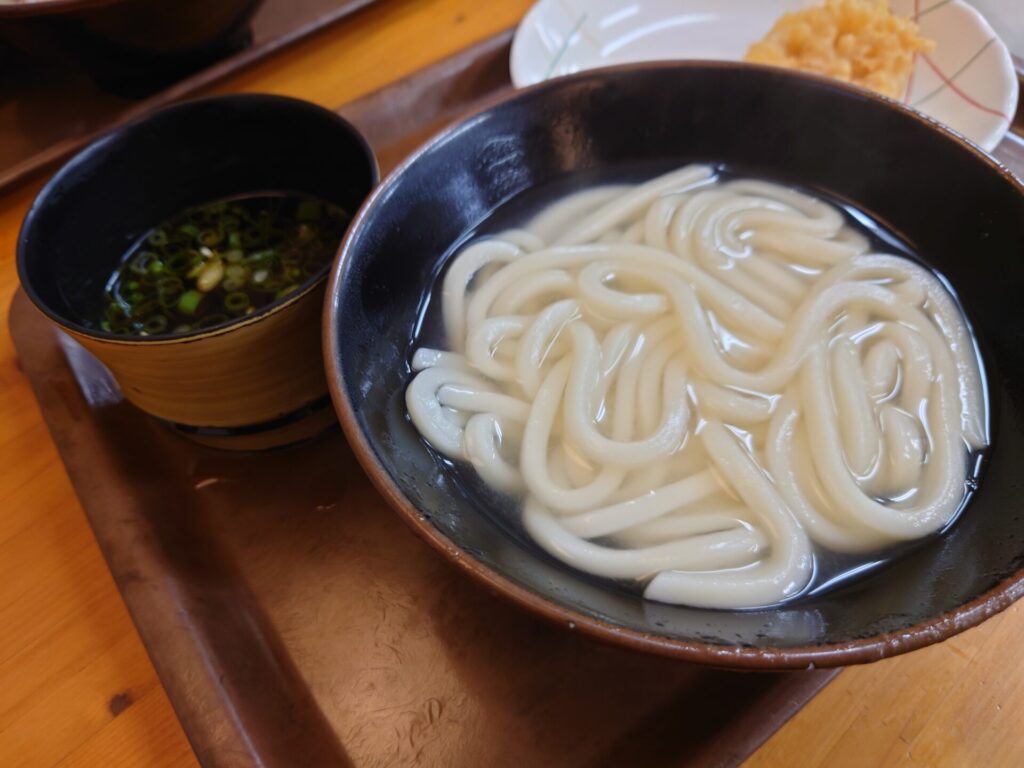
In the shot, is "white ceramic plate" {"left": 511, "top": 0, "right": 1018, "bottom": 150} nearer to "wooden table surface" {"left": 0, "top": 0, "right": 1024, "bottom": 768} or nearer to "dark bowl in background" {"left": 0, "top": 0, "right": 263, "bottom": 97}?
"dark bowl in background" {"left": 0, "top": 0, "right": 263, "bottom": 97}

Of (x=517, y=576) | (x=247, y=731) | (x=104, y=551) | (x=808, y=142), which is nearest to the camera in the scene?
(x=517, y=576)

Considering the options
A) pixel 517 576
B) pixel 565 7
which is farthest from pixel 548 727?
pixel 565 7

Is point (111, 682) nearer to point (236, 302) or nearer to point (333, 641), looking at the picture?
point (333, 641)

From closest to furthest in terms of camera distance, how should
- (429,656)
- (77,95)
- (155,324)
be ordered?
(429,656) < (155,324) < (77,95)

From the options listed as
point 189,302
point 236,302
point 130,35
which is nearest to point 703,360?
point 236,302

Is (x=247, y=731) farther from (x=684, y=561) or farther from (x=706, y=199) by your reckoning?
(x=706, y=199)

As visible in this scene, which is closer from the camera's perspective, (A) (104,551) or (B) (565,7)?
(A) (104,551)
